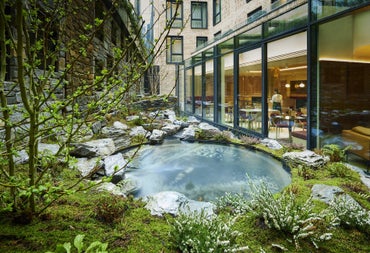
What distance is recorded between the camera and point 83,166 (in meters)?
5.49

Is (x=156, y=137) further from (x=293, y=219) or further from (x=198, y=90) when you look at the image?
(x=293, y=219)

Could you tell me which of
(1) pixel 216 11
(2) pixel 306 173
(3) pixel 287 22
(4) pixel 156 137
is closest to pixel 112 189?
(2) pixel 306 173

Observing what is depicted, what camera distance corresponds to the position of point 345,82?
6.04m

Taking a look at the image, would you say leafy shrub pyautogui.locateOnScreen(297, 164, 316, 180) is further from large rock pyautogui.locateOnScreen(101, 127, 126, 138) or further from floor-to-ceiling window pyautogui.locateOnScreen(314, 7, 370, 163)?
large rock pyautogui.locateOnScreen(101, 127, 126, 138)

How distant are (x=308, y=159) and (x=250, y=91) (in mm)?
4436

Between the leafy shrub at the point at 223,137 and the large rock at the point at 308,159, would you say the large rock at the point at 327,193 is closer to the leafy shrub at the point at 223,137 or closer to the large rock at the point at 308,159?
the large rock at the point at 308,159

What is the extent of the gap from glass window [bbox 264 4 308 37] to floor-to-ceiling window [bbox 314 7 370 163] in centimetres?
72

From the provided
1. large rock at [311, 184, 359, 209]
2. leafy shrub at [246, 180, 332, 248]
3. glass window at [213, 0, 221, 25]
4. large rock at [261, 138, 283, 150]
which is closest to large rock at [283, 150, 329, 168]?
large rock at [261, 138, 283, 150]

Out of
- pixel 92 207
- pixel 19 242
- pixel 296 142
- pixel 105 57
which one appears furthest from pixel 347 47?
pixel 105 57

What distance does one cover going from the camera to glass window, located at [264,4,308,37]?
6887 millimetres

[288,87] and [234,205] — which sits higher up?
[288,87]

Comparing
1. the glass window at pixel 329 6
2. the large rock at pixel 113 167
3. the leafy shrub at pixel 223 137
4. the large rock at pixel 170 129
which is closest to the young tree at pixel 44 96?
the large rock at pixel 113 167

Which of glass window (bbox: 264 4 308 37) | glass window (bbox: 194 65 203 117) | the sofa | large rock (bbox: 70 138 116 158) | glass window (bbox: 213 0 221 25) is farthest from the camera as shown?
glass window (bbox: 213 0 221 25)

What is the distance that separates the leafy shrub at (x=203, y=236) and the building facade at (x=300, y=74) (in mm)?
4395
